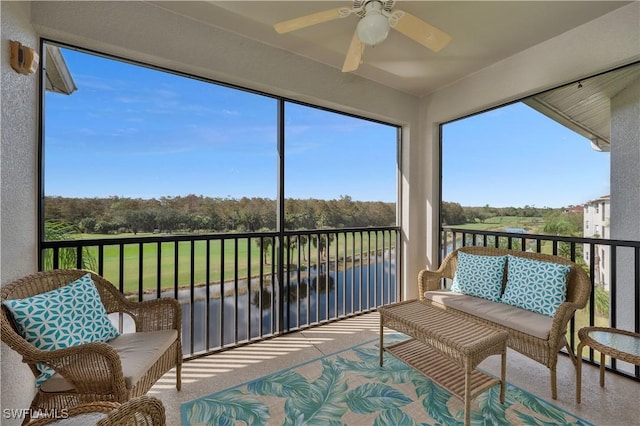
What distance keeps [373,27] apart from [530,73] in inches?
78.3

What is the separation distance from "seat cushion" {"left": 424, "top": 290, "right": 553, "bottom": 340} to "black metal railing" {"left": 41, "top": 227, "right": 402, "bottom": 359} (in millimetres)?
1027

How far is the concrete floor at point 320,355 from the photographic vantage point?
1.81 meters

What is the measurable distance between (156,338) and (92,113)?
170 centimetres

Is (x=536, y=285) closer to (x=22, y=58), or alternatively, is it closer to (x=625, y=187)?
(x=625, y=187)

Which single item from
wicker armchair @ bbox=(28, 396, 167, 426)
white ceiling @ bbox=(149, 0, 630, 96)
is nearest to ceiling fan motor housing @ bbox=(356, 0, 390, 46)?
white ceiling @ bbox=(149, 0, 630, 96)

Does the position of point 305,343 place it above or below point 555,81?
below

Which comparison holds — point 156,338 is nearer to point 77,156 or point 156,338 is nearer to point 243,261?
point 243,261

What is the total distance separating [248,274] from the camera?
113 inches

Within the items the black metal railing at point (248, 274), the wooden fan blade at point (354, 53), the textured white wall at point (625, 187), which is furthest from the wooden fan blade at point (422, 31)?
the black metal railing at point (248, 274)

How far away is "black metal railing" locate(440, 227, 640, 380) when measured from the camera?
2.20 m

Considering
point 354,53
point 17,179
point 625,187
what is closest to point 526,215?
point 625,187

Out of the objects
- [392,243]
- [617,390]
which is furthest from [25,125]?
[617,390]

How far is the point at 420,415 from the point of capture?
1.75 m

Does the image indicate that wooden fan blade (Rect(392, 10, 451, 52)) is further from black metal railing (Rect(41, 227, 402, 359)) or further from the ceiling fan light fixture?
black metal railing (Rect(41, 227, 402, 359))
